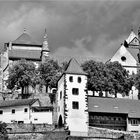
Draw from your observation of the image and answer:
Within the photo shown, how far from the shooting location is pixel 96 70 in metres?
89.9

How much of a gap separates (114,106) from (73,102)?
35.9ft

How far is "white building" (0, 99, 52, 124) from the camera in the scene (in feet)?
248

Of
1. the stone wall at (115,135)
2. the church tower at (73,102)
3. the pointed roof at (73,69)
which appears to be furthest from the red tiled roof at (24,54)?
the stone wall at (115,135)

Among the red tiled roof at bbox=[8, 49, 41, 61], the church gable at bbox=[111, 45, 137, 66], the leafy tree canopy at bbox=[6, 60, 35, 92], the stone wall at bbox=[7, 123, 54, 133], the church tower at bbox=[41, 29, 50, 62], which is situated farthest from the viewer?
the church gable at bbox=[111, 45, 137, 66]

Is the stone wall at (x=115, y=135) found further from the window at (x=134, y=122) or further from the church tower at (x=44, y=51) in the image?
the church tower at (x=44, y=51)

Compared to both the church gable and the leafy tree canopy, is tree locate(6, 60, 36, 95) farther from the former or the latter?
the church gable

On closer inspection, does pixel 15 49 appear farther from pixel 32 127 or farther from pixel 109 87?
pixel 32 127

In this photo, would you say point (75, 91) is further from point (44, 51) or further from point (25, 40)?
point (25, 40)

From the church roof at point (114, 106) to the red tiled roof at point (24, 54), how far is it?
4129 centimetres

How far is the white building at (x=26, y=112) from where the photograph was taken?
75625mm

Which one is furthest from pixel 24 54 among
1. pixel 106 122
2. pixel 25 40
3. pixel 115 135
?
pixel 115 135

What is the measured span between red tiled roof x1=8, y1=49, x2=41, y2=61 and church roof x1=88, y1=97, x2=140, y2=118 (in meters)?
41.3

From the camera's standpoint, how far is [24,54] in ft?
376

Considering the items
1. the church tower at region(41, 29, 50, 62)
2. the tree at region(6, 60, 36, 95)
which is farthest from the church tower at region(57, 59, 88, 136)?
the church tower at region(41, 29, 50, 62)
